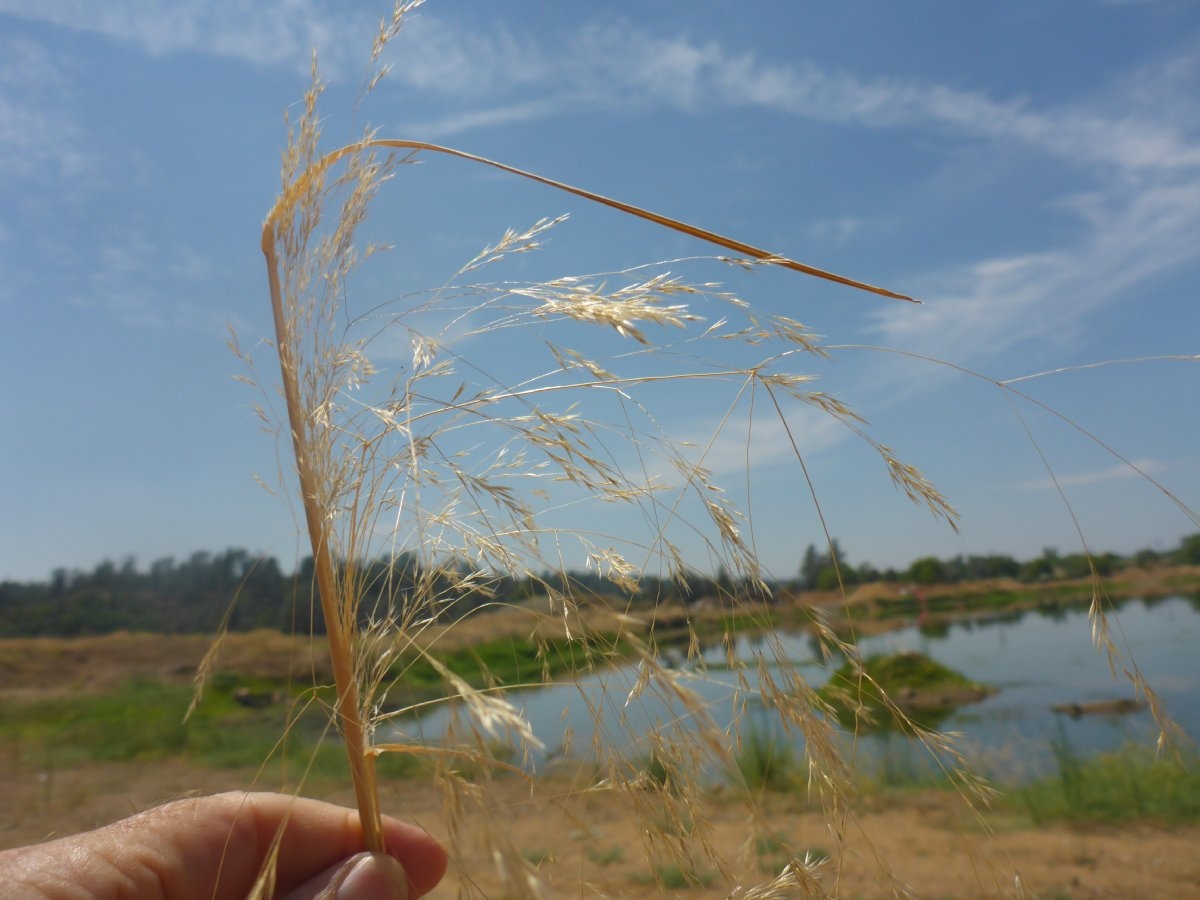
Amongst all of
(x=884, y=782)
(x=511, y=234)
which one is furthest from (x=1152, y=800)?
(x=511, y=234)

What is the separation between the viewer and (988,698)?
727 cm

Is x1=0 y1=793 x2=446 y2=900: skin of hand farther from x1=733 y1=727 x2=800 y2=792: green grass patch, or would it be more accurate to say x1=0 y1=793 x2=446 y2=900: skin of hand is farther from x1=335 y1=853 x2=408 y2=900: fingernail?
x1=733 y1=727 x2=800 y2=792: green grass patch

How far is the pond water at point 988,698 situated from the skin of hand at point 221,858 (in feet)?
0.58

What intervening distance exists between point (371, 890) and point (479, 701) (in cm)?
52

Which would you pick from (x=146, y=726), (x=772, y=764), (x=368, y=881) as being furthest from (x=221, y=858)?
(x=146, y=726)

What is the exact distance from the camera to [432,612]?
Result: 1.00 m

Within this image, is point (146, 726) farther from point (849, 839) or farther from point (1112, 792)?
point (1112, 792)


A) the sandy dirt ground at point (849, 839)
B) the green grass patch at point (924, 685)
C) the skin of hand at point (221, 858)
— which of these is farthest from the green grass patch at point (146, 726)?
the skin of hand at point (221, 858)

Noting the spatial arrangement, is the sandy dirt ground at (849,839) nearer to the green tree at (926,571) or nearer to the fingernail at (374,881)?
the fingernail at (374,881)

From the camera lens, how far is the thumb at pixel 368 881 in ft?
3.00

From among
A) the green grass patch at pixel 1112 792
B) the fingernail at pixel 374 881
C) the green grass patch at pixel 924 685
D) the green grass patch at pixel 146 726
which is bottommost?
the green grass patch at pixel 1112 792

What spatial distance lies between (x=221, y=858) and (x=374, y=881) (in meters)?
0.22

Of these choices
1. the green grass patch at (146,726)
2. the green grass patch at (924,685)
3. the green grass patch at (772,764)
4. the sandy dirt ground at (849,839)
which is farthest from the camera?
the green grass patch at (924,685)

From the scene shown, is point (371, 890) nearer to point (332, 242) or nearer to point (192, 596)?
point (332, 242)
